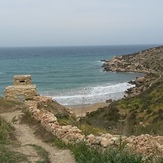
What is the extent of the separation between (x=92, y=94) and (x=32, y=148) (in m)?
37.9

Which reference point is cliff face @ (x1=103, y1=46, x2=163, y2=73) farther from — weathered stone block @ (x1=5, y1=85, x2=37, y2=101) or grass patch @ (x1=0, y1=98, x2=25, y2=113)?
grass patch @ (x1=0, y1=98, x2=25, y2=113)

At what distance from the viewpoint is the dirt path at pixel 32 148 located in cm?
925

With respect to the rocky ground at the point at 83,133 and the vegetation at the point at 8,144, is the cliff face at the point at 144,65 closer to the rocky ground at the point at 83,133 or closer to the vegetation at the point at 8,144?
the rocky ground at the point at 83,133

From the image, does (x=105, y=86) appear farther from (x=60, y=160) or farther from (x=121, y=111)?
(x=60, y=160)

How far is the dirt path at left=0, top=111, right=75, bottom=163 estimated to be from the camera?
364 inches

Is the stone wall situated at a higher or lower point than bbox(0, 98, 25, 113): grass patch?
higher

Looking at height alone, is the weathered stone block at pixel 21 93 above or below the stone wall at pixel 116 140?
below

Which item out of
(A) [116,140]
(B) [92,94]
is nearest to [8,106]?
(A) [116,140]

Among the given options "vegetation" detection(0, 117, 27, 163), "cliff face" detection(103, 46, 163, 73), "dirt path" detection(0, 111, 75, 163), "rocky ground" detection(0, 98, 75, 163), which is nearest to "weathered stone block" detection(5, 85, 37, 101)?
"rocky ground" detection(0, 98, 75, 163)

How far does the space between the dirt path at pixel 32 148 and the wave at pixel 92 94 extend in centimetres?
2600

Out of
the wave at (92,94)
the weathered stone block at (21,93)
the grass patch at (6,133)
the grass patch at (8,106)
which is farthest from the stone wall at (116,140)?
the wave at (92,94)

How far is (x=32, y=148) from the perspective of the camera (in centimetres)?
1037

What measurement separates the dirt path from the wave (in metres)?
26.0

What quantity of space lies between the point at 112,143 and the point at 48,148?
96.1 inches
